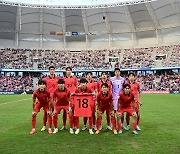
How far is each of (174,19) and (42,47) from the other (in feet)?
81.4

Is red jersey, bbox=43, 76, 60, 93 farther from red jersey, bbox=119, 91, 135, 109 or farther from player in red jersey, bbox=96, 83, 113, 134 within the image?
red jersey, bbox=119, 91, 135, 109

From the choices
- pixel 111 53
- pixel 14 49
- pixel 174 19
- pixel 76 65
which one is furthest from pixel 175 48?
pixel 14 49

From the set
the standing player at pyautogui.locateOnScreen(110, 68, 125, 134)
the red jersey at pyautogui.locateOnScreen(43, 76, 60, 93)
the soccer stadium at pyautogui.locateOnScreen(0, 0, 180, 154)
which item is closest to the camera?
the standing player at pyautogui.locateOnScreen(110, 68, 125, 134)

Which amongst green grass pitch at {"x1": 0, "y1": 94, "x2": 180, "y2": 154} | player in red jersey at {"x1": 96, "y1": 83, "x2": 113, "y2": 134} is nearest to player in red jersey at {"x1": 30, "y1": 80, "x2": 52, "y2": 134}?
green grass pitch at {"x1": 0, "y1": 94, "x2": 180, "y2": 154}

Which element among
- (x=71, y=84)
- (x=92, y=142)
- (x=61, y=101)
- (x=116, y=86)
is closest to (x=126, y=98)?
(x=116, y=86)

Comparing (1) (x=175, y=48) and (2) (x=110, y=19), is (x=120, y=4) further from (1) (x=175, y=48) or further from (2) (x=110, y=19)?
(1) (x=175, y=48)

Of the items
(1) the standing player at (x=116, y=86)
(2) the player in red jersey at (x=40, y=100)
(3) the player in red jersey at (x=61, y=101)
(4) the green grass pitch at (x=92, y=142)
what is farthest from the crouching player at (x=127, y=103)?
(2) the player in red jersey at (x=40, y=100)

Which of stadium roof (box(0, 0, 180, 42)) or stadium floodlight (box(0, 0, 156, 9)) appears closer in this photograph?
stadium floodlight (box(0, 0, 156, 9))

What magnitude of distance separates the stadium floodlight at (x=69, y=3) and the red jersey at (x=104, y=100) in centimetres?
Result: 3681

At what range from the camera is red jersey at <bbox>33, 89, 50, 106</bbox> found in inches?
359

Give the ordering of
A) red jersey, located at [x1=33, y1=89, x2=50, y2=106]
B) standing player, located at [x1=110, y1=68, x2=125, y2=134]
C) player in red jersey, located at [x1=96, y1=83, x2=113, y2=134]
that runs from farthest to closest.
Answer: standing player, located at [x1=110, y1=68, x2=125, y2=134], red jersey, located at [x1=33, y1=89, x2=50, y2=106], player in red jersey, located at [x1=96, y1=83, x2=113, y2=134]

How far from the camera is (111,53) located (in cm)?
5319

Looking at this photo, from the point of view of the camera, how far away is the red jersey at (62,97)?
913cm

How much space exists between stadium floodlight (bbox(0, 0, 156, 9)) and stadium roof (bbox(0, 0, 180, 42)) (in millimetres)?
163
